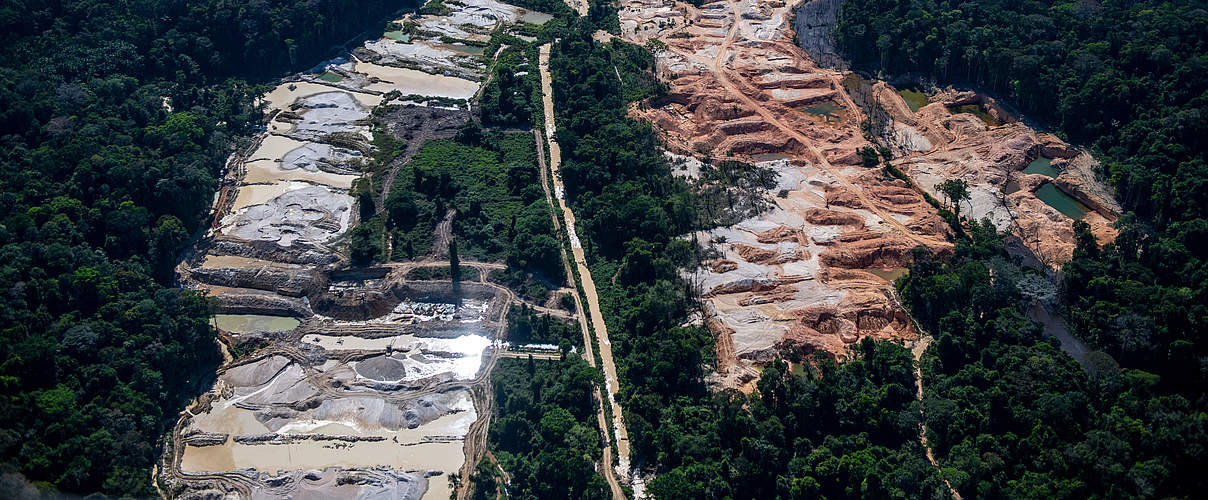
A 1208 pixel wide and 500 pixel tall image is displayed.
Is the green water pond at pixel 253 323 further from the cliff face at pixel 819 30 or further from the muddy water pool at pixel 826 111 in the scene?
the cliff face at pixel 819 30

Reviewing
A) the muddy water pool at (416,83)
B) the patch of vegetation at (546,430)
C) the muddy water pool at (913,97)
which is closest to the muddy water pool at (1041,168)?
the muddy water pool at (913,97)

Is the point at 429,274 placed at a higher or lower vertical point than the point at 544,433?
higher

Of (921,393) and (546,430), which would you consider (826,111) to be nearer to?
(921,393)

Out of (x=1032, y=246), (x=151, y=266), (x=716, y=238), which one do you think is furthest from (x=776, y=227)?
(x=151, y=266)

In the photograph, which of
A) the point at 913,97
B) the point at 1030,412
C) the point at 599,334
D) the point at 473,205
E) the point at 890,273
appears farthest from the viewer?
the point at 913,97

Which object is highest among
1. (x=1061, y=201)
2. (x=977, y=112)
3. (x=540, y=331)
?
(x=977, y=112)

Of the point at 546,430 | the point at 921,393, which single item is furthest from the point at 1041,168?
the point at 546,430

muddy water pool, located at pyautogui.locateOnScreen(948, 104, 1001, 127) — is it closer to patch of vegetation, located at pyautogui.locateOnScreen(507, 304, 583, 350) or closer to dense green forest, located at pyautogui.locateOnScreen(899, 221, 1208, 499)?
dense green forest, located at pyautogui.locateOnScreen(899, 221, 1208, 499)
